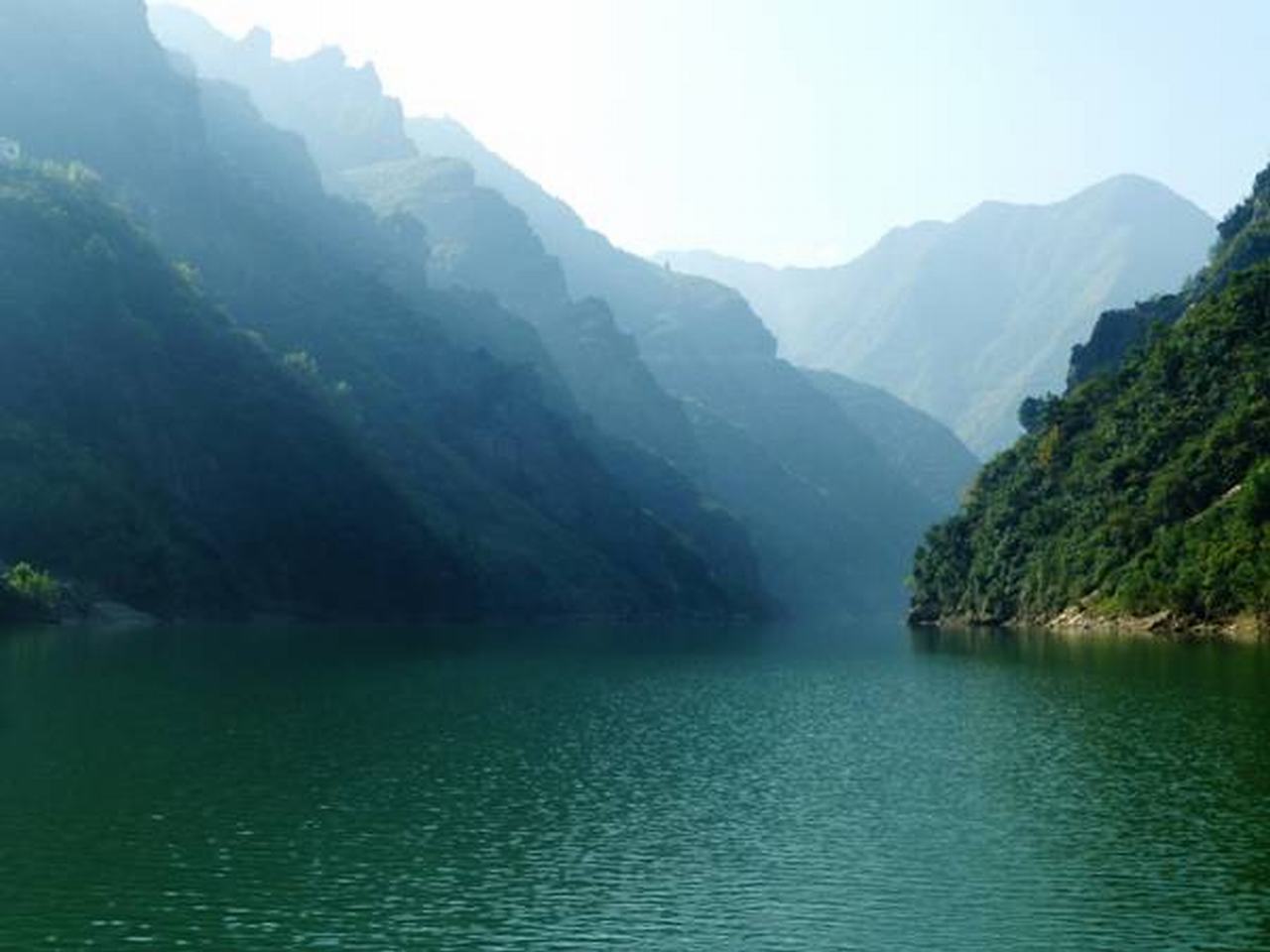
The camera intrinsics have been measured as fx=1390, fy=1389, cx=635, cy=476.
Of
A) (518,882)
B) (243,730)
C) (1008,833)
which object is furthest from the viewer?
(243,730)

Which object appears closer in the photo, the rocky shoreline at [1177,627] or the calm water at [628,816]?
the calm water at [628,816]

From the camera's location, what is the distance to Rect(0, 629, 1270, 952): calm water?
42.9 m

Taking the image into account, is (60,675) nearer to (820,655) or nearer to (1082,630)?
(820,655)

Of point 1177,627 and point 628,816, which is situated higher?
point 1177,627

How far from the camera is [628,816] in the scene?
194ft

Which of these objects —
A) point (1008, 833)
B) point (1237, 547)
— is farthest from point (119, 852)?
point (1237, 547)

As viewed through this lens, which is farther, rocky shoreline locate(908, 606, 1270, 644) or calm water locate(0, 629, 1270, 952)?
rocky shoreline locate(908, 606, 1270, 644)

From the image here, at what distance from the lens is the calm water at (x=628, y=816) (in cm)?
4288

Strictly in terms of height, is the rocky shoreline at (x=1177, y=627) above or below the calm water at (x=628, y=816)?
above

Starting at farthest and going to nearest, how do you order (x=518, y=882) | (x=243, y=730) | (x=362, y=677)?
(x=362, y=677)
(x=243, y=730)
(x=518, y=882)

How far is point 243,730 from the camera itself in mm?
81438

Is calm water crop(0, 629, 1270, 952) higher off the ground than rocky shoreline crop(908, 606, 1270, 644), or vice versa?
rocky shoreline crop(908, 606, 1270, 644)

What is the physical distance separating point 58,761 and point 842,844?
38.8 m

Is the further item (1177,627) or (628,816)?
(1177,627)
